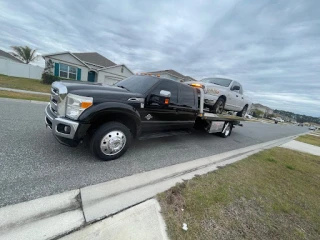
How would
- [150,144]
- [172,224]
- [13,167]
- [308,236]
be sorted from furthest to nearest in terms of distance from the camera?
[150,144] < [13,167] < [308,236] < [172,224]

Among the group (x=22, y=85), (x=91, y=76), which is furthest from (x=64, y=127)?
(x=91, y=76)

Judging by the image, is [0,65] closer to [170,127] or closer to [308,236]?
[170,127]

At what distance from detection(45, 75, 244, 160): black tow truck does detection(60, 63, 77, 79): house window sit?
22.0 m

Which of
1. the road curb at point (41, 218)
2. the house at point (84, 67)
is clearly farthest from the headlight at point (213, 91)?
the house at point (84, 67)

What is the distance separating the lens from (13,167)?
104 inches

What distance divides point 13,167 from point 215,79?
21.6 ft

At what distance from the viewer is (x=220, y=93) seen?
20.2 ft

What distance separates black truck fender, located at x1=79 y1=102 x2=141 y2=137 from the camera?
9.31 feet

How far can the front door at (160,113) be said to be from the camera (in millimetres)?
3775

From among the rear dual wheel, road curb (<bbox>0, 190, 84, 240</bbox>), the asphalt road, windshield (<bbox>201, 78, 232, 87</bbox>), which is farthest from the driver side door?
road curb (<bbox>0, 190, 84, 240</bbox>)

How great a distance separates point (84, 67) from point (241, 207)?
85.5ft

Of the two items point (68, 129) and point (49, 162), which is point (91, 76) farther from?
point (68, 129)

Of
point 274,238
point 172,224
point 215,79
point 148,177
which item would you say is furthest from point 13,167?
point 215,79

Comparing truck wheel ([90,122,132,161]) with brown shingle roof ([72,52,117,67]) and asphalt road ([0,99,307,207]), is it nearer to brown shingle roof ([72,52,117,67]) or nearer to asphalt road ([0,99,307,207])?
asphalt road ([0,99,307,207])
